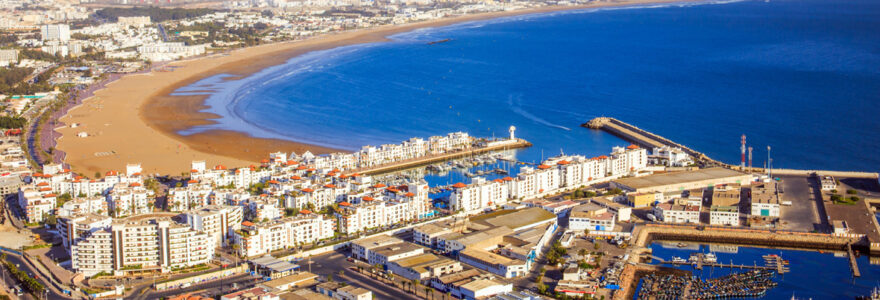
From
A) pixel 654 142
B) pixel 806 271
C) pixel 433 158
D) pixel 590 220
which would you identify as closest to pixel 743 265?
pixel 806 271

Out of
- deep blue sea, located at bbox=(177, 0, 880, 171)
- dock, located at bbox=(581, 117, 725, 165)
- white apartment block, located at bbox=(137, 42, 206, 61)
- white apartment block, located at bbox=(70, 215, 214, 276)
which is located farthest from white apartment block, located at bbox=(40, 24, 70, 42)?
white apartment block, located at bbox=(70, 215, 214, 276)

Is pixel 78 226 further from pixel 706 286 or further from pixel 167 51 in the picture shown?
pixel 167 51

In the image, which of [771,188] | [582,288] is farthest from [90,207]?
[771,188]

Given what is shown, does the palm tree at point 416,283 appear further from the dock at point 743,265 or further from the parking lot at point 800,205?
the parking lot at point 800,205

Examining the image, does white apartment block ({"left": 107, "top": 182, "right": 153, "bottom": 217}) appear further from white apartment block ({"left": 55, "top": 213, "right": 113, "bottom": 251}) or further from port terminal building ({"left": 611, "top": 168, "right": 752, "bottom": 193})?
port terminal building ({"left": 611, "top": 168, "right": 752, "bottom": 193})

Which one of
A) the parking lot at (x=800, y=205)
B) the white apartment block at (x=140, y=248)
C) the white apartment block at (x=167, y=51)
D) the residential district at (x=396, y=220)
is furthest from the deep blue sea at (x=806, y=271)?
the white apartment block at (x=167, y=51)
